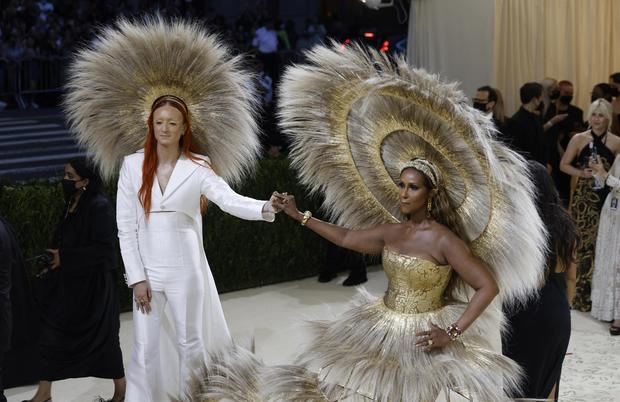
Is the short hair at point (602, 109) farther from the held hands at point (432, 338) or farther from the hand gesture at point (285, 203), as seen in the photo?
the held hands at point (432, 338)

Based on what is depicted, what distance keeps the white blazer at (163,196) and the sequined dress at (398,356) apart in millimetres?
956

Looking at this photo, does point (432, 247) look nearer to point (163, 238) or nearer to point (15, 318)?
point (163, 238)

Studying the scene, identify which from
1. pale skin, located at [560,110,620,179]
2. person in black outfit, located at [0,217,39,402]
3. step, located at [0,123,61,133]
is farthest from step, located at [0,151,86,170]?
pale skin, located at [560,110,620,179]

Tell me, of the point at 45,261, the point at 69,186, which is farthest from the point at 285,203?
the point at 45,261

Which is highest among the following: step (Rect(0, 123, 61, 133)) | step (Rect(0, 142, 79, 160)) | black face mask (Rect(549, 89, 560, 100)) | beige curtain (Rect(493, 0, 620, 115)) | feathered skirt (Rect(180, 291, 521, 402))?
beige curtain (Rect(493, 0, 620, 115))

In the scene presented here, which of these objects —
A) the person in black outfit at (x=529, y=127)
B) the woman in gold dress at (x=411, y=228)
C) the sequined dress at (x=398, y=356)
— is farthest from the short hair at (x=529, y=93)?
the sequined dress at (x=398, y=356)

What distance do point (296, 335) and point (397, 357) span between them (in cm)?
268

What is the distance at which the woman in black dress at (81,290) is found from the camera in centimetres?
564

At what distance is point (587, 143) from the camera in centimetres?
804

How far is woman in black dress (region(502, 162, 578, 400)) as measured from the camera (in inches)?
187

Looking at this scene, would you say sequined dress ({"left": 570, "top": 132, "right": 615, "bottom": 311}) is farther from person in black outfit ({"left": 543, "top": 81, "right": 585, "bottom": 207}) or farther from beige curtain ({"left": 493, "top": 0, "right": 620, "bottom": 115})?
beige curtain ({"left": 493, "top": 0, "right": 620, "bottom": 115})

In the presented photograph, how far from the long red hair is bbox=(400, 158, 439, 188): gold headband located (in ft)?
4.66

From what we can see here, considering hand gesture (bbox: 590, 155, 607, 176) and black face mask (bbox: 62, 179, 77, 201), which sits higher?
hand gesture (bbox: 590, 155, 607, 176)

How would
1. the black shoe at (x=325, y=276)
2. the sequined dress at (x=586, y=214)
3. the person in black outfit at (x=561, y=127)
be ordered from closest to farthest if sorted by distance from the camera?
the sequined dress at (x=586, y=214), the black shoe at (x=325, y=276), the person in black outfit at (x=561, y=127)
